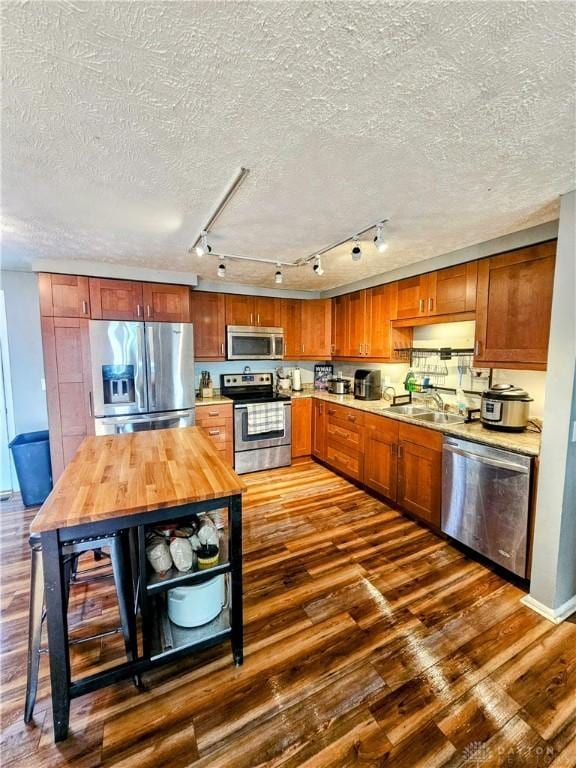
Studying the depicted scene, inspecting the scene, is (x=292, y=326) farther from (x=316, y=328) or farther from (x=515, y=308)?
(x=515, y=308)

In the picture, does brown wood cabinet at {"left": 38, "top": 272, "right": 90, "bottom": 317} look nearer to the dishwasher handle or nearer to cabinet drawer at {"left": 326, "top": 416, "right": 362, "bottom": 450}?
cabinet drawer at {"left": 326, "top": 416, "right": 362, "bottom": 450}

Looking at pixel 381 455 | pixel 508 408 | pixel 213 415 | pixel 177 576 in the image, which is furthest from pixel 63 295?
pixel 508 408

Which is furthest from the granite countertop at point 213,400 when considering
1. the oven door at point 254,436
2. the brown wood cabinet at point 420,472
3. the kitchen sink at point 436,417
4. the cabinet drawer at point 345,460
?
the kitchen sink at point 436,417

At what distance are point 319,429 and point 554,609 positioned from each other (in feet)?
9.08

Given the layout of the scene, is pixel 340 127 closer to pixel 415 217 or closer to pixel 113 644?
pixel 415 217

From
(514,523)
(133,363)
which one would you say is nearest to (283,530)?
→ (514,523)

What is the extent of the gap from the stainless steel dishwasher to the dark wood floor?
21 centimetres

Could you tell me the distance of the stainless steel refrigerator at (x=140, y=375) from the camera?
317 centimetres

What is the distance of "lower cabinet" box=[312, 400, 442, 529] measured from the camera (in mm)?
2707

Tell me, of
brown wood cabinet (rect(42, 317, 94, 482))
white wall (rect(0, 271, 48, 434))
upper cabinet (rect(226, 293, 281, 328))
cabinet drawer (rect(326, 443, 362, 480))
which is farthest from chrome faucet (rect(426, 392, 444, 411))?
white wall (rect(0, 271, 48, 434))

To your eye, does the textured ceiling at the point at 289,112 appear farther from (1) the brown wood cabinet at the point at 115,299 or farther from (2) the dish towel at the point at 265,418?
(2) the dish towel at the point at 265,418

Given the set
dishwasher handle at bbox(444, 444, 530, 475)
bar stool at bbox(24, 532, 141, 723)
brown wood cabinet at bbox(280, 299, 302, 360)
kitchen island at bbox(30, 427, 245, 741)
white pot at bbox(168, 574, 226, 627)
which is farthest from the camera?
brown wood cabinet at bbox(280, 299, 302, 360)

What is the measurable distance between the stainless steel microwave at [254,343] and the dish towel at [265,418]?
0.69 metres

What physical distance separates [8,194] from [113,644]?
8.08 ft
